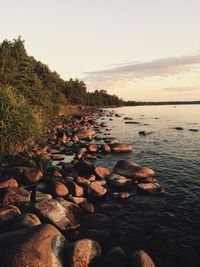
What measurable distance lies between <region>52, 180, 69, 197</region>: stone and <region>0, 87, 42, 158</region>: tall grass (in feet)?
19.8

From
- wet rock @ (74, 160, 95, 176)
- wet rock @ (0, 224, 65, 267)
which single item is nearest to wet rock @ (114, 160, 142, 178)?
wet rock @ (74, 160, 95, 176)

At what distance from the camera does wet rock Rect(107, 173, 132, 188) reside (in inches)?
730

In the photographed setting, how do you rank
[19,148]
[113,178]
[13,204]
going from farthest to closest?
[19,148] < [113,178] < [13,204]

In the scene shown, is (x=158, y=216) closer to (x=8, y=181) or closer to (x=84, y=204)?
(x=84, y=204)

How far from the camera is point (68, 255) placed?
388 inches

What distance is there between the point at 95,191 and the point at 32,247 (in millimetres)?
7745

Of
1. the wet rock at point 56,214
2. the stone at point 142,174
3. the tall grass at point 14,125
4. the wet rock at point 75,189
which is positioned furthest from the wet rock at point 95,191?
the tall grass at point 14,125

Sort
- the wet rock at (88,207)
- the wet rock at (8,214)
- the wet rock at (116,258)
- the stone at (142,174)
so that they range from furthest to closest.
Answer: the stone at (142,174)
the wet rock at (88,207)
the wet rock at (8,214)
the wet rock at (116,258)

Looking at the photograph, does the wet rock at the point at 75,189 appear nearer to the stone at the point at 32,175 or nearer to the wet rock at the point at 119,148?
the stone at the point at 32,175

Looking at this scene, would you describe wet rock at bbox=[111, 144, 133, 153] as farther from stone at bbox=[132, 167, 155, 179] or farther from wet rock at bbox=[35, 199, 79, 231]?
wet rock at bbox=[35, 199, 79, 231]

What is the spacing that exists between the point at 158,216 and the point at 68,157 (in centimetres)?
1586

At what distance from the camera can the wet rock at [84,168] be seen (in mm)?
20969

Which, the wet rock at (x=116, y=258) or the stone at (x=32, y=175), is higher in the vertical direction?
the stone at (x=32, y=175)

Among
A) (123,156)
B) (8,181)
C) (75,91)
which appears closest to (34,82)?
(123,156)
